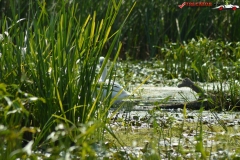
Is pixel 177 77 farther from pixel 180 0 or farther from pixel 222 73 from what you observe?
pixel 180 0

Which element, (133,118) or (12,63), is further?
(133,118)

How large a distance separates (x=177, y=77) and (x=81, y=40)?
16.9 ft

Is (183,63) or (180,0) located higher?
(180,0)

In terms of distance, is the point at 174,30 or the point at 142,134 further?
the point at 174,30

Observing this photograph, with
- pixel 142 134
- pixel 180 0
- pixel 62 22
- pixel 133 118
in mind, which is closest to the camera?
pixel 62 22

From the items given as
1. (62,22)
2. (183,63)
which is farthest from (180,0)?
(62,22)

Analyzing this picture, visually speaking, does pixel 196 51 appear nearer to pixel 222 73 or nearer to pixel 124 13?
pixel 222 73

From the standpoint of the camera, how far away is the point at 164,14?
11289 mm

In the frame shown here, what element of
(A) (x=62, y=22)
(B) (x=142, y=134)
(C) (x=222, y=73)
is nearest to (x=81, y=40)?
(A) (x=62, y=22)

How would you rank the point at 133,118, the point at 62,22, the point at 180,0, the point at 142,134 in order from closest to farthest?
1. the point at 62,22
2. the point at 142,134
3. the point at 133,118
4. the point at 180,0

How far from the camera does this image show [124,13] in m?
11.2

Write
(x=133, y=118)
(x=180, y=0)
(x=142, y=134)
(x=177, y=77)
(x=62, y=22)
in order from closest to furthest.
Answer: (x=62, y=22)
(x=142, y=134)
(x=133, y=118)
(x=177, y=77)
(x=180, y=0)

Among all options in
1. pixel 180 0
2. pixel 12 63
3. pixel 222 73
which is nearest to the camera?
pixel 12 63

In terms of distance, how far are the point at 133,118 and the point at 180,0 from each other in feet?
20.2
